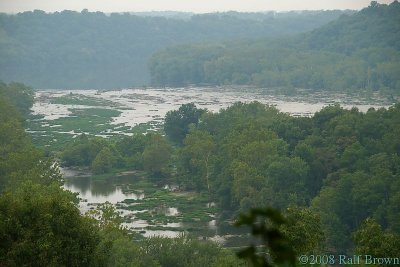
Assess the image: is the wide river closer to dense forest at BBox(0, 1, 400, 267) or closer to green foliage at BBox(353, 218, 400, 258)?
dense forest at BBox(0, 1, 400, 267)

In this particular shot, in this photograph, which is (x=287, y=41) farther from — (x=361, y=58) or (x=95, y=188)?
(x=95, y=188)

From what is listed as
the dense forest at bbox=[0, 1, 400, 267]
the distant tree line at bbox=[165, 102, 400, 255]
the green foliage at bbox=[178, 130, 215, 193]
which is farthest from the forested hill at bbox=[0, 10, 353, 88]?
the distant tree line at bbox=[165, 102, 400, 255]

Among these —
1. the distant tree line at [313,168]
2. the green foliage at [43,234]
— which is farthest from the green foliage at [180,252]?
the distant tree line at [313,168]

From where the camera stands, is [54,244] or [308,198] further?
[308,198]

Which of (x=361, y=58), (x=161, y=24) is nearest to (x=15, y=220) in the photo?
(x=361, y=58)

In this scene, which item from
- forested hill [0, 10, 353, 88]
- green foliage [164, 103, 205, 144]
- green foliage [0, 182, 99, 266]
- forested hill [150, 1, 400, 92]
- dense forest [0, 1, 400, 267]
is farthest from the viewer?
forested hill [0, 10, 353, 88]

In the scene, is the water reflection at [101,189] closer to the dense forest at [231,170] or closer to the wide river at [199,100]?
the dense forest at [231,170]

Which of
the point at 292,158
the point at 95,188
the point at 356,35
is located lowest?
the point at 95,188
